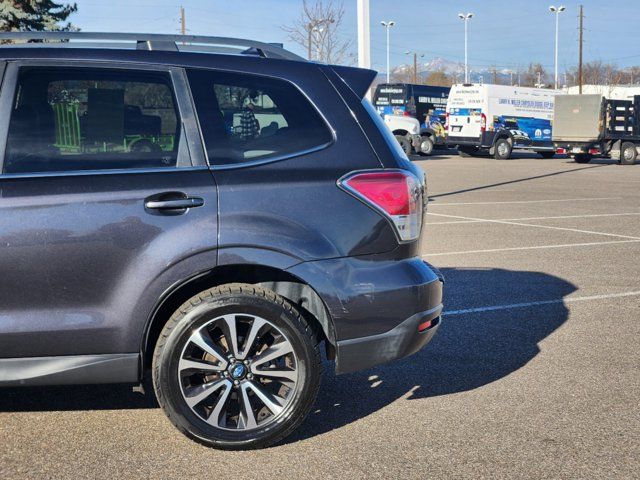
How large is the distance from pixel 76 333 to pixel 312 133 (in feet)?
4.54

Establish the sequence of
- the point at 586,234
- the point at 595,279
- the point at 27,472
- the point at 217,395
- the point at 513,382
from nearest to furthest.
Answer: the point at 27,472, the point at 217,395, the point at 513,382, the point at 595,279, the point at 586,234

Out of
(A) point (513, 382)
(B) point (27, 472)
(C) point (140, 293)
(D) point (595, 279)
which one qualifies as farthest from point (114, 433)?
(D) point (595, 279)

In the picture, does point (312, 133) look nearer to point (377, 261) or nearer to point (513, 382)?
point (377, 261)

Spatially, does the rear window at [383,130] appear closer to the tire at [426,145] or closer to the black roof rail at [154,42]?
the black roof rail at [154,42]

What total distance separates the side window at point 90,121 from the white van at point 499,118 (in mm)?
27851

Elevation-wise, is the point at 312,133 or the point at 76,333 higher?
the point at 312,133

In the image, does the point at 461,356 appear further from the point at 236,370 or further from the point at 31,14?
the point at 31,14

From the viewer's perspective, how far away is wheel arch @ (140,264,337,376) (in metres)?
3.79

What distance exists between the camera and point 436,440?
3926mm

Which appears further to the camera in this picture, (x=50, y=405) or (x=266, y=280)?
(x=50, y=405)

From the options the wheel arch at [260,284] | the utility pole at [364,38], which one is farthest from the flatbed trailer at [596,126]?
the wheel arch at [260,284]

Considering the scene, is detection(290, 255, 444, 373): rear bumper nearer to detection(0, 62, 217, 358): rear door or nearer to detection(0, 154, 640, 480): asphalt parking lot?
detection(0, 154, 640, 480): asphalt parking lot

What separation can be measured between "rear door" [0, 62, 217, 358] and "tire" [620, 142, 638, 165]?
28263mm

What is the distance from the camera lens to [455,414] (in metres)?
4.29
